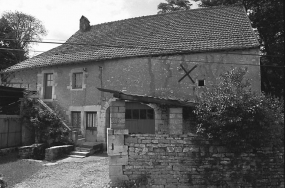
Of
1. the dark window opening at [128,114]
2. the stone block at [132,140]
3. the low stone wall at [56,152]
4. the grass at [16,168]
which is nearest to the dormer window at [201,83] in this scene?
the dark window opening at [128,114]

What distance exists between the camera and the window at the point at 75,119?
13141mm

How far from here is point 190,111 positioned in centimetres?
751

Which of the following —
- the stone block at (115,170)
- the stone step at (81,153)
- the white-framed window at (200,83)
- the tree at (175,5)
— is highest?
the tree at (175,5)

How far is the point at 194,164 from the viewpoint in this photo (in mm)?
6562

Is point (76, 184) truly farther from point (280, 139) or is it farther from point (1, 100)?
point (1, 100)

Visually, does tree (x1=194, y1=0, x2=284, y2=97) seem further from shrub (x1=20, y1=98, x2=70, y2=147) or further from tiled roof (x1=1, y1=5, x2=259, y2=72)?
shrub (x1=20, y1=98, x2=70, y2=147)

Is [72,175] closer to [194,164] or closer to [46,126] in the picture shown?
[194,164]

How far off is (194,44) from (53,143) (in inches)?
351

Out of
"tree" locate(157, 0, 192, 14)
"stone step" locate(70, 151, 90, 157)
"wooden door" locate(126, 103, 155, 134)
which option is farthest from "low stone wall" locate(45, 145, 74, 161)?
"tree" locate(157, 0, 192, 14)

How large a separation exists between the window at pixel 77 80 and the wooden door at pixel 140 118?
142 inches

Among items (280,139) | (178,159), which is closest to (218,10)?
(280,139)

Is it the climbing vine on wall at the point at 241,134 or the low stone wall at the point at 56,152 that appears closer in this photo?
the climbing vine on wall at the point at 241,134

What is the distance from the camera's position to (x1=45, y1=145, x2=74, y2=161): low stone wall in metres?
10.4

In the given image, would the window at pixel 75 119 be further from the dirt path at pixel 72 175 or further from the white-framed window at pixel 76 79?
the dirt path at pixel 72 175
